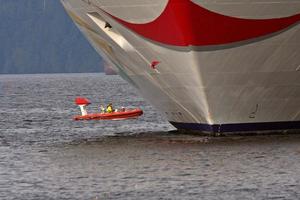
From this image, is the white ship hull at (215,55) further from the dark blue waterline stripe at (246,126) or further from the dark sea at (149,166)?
the dark sea at (149,166)

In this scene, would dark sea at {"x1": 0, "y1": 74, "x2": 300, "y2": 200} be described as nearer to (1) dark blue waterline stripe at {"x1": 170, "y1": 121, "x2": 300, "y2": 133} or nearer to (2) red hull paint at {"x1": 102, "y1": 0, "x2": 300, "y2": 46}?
(1) dark blue waterline stripe at {"x1": 170, "y1": 121, "x2": 300, "y2": 133}

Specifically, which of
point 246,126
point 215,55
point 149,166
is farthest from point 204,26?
point 149,166

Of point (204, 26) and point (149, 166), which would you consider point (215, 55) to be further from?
point (149, 166)

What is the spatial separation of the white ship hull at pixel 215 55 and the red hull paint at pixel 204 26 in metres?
0.04

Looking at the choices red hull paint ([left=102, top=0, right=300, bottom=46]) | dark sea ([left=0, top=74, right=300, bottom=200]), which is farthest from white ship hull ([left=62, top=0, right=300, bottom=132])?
dark sea ([left=0, top=74, right=300, bottom=200])

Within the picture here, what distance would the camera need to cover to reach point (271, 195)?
128ft

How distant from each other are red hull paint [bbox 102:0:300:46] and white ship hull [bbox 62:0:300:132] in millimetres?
45

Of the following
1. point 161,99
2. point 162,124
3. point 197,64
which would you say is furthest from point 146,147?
point 162,124

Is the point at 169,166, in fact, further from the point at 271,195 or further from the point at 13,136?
the point at 13,136

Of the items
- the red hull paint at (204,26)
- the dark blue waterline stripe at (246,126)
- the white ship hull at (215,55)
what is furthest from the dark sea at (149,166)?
the red hull paint at (204,26)

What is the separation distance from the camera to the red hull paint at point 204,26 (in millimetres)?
49219

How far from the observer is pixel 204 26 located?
4947cm

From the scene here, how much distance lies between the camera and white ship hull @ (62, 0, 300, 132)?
4950cm

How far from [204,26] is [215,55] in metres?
1.74
